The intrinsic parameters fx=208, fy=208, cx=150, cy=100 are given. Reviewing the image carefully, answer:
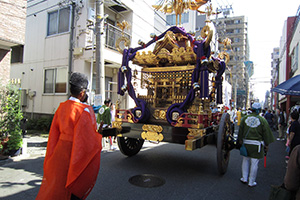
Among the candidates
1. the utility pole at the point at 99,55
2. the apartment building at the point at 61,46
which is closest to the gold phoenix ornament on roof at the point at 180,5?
the utility pole at the point at 99,55

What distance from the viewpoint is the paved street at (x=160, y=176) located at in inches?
143

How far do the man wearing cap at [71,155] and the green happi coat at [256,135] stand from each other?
3321mm

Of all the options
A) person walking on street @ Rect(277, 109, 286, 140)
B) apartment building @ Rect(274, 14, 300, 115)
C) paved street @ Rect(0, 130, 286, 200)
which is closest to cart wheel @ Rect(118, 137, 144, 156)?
paved street @ Rect(0, 130, 286, 200)

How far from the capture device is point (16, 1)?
6434 mm

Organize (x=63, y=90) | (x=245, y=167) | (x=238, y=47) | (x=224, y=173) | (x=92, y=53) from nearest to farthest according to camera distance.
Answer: (x=245, y=167) → (x=224, y=173) → (x=92, y=53) → (x=63, y=90) → (x=238, y=47)

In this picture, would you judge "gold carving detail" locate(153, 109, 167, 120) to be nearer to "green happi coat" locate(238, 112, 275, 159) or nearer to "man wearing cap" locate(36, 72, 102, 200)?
"green happi coat" locate(238, 112, 275, 159)

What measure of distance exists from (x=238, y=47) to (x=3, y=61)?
58581mm

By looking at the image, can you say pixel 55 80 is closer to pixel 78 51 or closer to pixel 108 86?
pixel 78 51

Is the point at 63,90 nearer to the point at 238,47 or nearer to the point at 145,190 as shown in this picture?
the point at 145,190

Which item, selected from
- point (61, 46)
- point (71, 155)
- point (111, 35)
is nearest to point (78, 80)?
point (71, 155)

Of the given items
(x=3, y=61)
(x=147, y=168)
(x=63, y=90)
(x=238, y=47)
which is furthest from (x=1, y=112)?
(x=238, y=47)

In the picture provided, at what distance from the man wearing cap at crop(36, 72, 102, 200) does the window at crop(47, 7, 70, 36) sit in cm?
988

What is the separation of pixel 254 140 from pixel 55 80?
394 inches

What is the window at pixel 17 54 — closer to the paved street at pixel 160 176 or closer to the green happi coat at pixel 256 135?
the paved street at pixel 160 176
